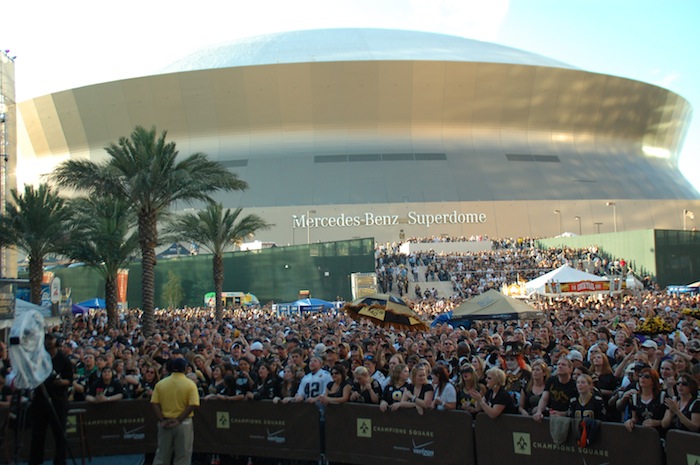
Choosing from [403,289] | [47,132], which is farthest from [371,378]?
[47,132]

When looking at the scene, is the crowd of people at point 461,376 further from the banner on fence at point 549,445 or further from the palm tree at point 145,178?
the palm tree at point 145,178

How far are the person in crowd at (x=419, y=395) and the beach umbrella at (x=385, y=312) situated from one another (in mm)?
7496

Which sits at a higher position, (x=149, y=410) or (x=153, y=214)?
(x=153, y=214)

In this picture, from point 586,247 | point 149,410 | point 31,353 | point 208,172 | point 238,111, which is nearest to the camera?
point 31,353

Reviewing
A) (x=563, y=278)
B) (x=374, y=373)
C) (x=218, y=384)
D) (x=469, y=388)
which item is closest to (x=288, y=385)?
(x=218, y=384)

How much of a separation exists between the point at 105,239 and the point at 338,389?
23689mm

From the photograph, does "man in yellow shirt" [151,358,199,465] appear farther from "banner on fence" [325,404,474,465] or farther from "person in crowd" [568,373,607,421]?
"person in crowd" [568,373,607,421]

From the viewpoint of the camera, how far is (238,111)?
66000mm

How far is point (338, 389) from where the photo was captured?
8352 millimetres

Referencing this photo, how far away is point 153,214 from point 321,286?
19168 millimetres

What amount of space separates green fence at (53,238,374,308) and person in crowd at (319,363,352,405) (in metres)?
33.4

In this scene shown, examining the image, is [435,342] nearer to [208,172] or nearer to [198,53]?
[208,172]

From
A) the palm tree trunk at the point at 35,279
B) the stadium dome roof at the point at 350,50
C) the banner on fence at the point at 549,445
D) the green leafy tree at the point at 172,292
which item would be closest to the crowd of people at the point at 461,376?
the banner on fence at the point at 549,445

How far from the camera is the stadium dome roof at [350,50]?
216 feet
